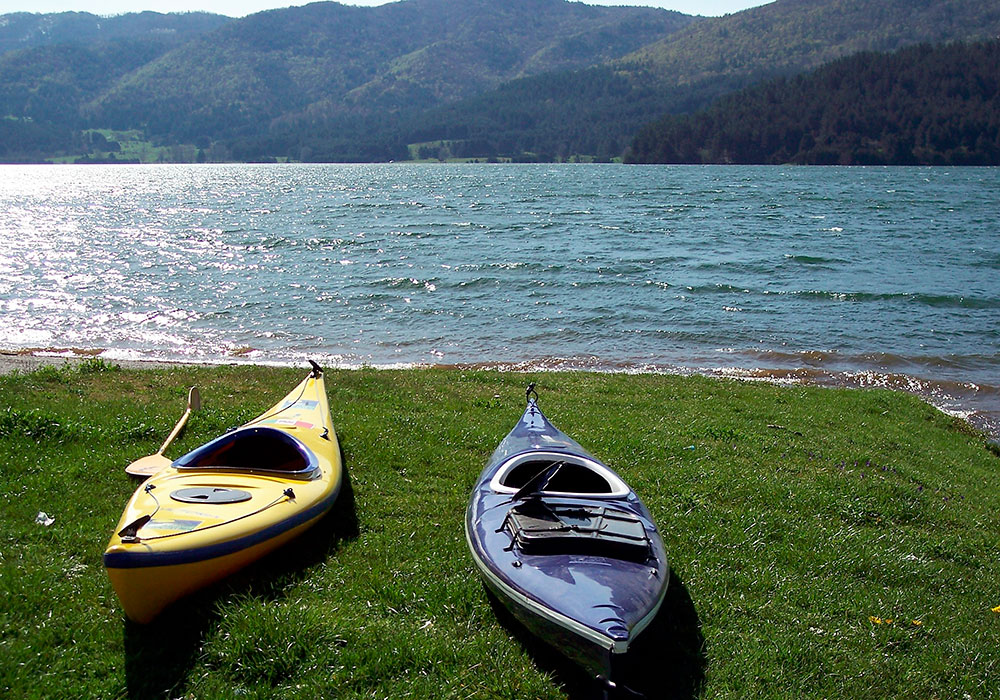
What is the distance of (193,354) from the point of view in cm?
1989

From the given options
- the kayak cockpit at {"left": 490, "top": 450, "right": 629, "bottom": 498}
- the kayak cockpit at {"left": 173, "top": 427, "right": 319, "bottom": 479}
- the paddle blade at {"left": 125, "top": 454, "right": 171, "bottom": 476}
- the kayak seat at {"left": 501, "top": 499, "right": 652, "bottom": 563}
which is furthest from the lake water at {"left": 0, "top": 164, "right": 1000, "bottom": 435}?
the kayak seat at {"left": 501, "top": 499, "right": 652, "bottom": 563}

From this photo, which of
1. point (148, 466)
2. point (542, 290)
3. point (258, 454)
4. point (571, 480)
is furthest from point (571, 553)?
point (542, 290)

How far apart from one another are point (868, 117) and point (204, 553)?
510 ft

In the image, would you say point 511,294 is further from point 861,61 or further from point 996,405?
point 861,61

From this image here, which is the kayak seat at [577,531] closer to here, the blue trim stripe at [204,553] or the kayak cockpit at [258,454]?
the blue trim stripe at [204,553]

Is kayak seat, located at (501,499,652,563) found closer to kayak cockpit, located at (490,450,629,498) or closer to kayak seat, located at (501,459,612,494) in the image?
kayak cockpit, located at (490,450,629,498)

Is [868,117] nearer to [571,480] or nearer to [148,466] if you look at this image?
[571,480]

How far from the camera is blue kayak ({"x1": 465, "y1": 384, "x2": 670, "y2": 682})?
16.9 ft

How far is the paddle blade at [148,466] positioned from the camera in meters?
8.07

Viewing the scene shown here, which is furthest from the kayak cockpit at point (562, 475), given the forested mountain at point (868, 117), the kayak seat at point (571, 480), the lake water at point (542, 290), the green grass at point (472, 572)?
the forested mountain at point (868, 117)

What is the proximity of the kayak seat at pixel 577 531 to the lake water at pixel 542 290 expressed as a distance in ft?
40.0

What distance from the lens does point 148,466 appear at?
8219 mm

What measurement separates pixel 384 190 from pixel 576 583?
8645 cm

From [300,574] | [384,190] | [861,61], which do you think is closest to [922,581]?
[300,574]
